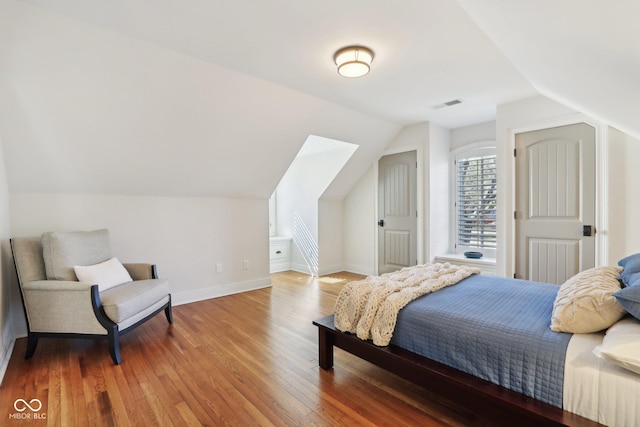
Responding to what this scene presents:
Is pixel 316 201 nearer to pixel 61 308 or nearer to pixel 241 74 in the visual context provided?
pixel 241 74

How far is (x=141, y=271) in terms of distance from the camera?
311 cm

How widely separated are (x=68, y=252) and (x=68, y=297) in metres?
0.47

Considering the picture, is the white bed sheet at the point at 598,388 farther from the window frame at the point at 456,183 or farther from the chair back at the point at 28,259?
the chair back at the point at 28,259

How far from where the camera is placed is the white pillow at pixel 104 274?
2.62 meters

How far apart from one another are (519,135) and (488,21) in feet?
7.87

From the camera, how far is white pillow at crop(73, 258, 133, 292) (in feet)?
8.61

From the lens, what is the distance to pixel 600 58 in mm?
1329

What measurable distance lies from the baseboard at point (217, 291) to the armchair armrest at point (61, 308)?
4.40ft

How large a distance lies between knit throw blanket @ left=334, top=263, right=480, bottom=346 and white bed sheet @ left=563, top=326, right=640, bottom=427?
0.83 meters

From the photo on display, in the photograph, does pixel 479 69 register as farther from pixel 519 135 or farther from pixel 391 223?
pixel 391 223

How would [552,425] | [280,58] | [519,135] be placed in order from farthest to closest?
1. [519,135]
2. [280,58]
3. [552,425]

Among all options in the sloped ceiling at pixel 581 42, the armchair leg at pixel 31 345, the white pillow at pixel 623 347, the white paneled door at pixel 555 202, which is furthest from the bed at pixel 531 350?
the armchair leg at pixel 31 345

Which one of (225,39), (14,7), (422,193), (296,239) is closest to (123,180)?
(14,7)

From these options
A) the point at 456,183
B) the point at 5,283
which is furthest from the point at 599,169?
the point at 5,283
